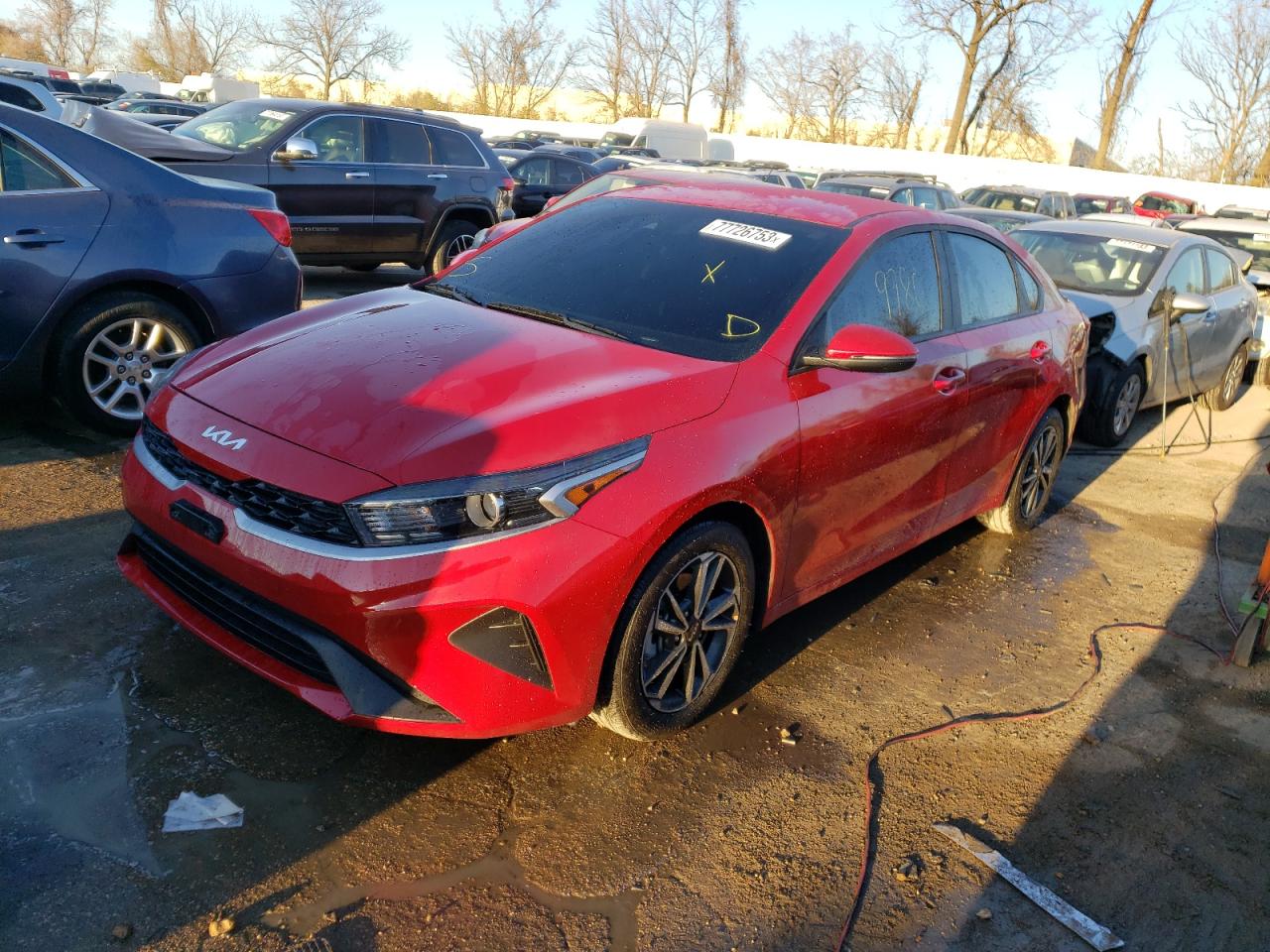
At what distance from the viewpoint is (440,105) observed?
5662 centimetres

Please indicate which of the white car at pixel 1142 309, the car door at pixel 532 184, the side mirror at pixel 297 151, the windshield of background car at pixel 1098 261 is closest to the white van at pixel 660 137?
the car door at pixel 532 184

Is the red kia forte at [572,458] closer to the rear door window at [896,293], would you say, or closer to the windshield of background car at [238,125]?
the rear door window at [896,293]

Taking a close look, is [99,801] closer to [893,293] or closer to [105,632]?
[105,632]

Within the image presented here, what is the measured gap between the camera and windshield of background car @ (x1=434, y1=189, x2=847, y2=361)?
369cm

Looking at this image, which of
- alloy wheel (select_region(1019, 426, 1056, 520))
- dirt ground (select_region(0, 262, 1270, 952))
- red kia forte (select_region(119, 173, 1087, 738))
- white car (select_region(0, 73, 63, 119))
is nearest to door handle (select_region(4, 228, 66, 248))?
dirt ground (select_region(0, 262, 1270, 952))

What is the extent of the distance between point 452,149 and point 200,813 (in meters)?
9.53

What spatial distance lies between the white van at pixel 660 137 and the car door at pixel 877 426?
101 feet

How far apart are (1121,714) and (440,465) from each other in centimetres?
282

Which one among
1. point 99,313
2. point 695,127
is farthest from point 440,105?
point 99,313

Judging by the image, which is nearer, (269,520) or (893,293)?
(269,520)

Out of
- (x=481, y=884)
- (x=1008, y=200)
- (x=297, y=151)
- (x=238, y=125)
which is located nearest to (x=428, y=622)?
(x=481, y=884)

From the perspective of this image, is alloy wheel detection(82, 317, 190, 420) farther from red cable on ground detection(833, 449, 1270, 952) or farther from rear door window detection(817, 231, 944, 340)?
red cable on ground detection(833, 449, 1270, 952)

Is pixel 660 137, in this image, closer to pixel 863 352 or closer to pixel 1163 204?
pixel 1163 204

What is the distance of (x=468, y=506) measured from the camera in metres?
2.77
